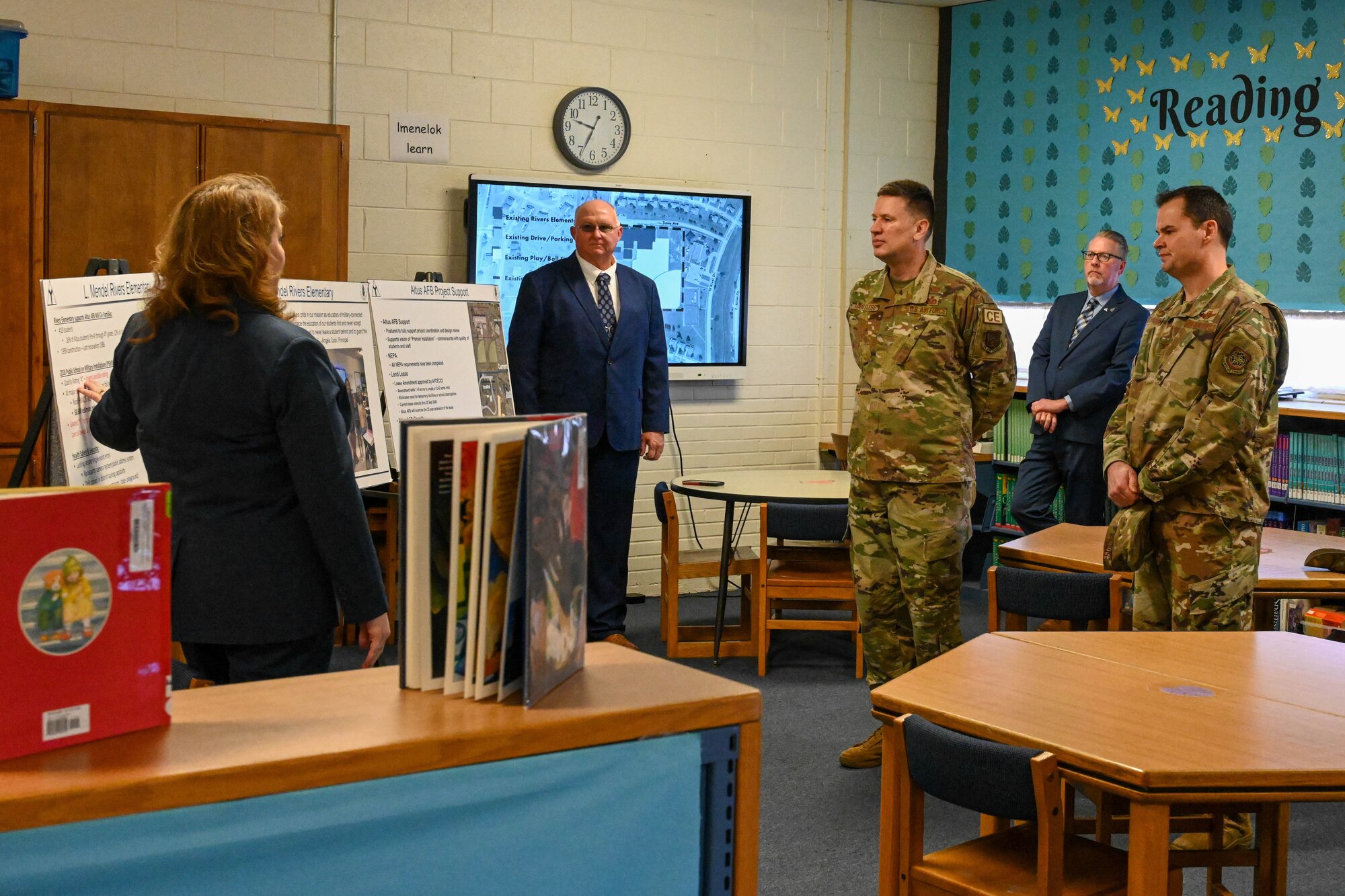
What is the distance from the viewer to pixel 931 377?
3.68m

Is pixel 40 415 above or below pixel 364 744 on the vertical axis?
above

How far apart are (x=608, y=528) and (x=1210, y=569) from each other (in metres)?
2.46

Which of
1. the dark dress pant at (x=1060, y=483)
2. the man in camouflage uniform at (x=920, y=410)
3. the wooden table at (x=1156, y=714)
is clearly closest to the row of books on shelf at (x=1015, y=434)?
the dark dress pant at (x=1060, y=483)

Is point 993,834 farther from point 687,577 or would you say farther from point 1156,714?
point 687,577

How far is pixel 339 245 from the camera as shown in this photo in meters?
5.21

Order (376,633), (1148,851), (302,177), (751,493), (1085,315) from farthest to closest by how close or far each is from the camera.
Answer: (1085,315), (302,177), (751,493), (376,633), (1148,851)

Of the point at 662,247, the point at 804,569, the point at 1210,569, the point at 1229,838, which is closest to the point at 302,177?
the point at 662,247

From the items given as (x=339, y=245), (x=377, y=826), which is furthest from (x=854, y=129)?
(x=377, y=826)

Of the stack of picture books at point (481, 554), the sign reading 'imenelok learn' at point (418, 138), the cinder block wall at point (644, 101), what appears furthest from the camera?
the sign reading 'imenelok learn' at point (418, 138)

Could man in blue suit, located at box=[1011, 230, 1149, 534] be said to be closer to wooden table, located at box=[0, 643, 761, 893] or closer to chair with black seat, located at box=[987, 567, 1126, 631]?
chair with black seat, located at box=[987, 567, 1126, 631]

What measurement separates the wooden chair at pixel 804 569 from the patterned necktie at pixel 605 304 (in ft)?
3.16

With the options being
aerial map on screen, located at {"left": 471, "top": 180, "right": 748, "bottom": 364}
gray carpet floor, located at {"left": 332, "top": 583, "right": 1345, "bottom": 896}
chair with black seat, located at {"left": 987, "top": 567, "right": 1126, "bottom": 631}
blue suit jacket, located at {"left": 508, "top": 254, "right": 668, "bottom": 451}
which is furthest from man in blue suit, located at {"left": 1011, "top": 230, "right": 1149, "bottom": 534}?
chair with black seat, located at {"left": 987, "top": 567, "right": 1126, "bottom": 631}

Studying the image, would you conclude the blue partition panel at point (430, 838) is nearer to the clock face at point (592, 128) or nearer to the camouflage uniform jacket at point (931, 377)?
the camouflage uniform jacket at point (931, 377)

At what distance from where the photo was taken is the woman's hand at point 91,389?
123 inches
